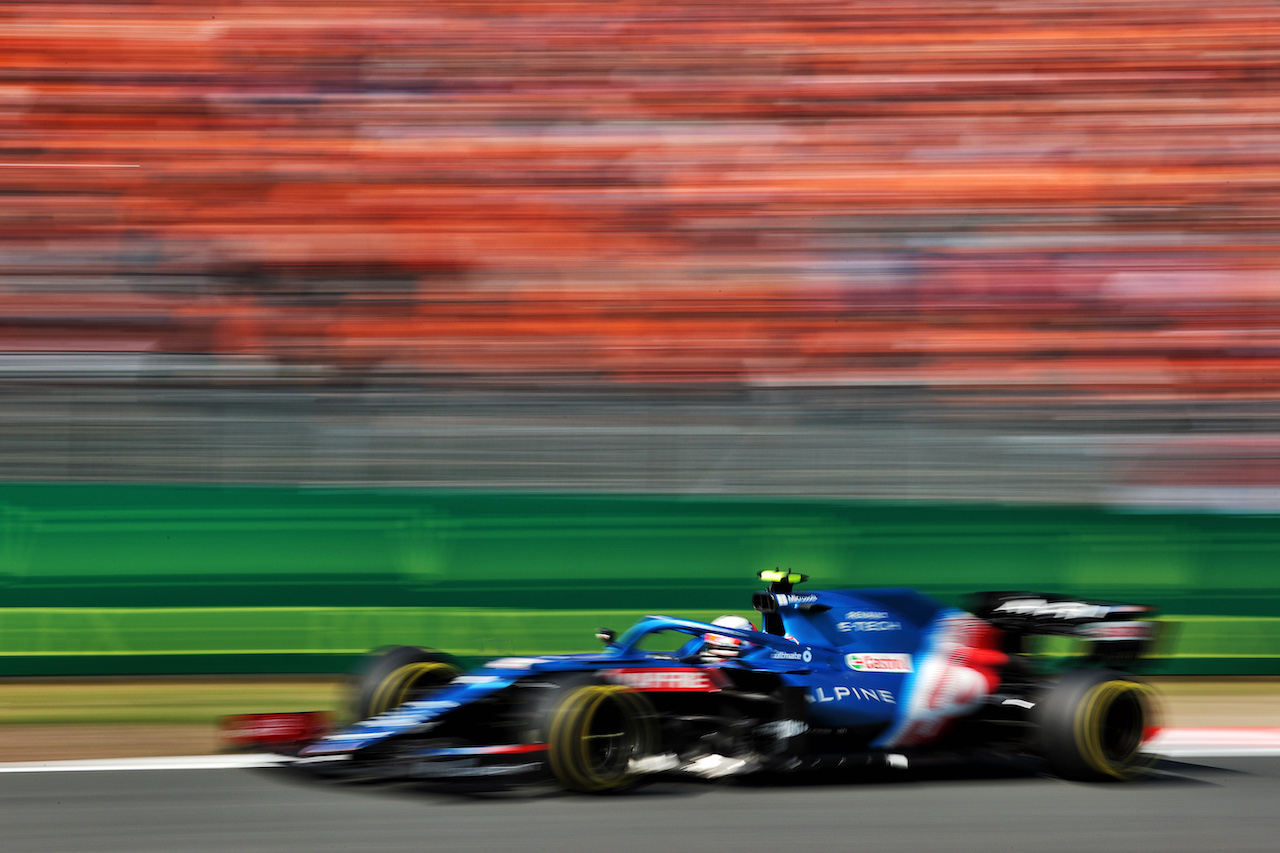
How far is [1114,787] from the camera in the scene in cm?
538

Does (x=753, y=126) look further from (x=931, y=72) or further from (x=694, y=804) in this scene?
(x=694, y=804)

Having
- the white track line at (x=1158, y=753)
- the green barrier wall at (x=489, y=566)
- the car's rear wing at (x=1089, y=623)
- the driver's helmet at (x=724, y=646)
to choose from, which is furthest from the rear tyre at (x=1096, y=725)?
the green barrier wall at (x=489, y=566)

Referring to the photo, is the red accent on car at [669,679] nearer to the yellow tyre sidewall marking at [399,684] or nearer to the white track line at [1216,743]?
the yellow tyre sidewall marking at [399,684]

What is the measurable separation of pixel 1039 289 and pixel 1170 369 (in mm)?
1075

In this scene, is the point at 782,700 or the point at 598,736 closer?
the point at 598,736

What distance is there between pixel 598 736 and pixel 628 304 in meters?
5.49

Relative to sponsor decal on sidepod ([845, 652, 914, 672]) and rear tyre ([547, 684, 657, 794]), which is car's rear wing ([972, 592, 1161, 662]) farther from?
rear tyre ([547, 684, 657, 794])

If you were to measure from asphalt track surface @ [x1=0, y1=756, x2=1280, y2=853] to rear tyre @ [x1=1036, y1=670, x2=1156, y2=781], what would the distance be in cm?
8

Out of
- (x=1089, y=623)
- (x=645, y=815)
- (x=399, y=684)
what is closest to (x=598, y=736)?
(x=645, y=815)

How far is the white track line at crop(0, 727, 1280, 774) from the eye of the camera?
5605mm

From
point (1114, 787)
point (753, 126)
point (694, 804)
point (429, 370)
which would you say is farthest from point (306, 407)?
point (1114, 787)

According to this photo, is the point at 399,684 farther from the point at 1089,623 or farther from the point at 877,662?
the point at 1089,623

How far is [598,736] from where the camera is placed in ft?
16.0

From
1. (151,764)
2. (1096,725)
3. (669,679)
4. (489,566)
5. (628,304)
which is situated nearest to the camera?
(669,679)
